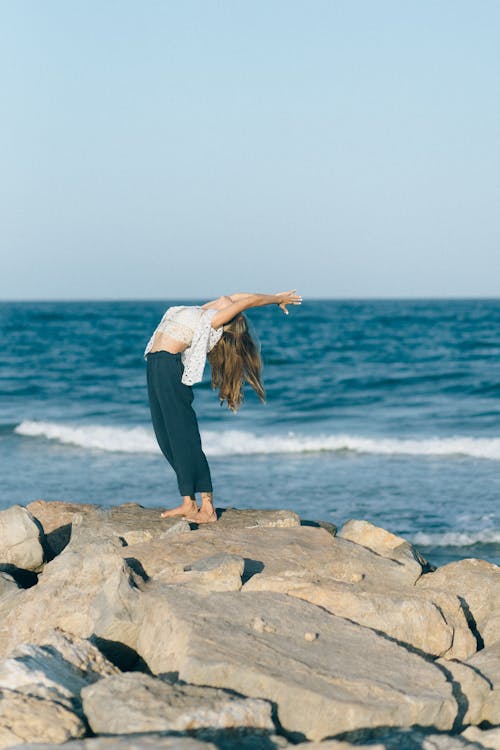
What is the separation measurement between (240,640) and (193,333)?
8.10ft

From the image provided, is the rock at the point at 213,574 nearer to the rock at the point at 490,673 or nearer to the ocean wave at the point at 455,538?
the rock at the point at 490,673

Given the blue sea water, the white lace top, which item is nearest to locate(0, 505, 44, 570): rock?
the white lace top

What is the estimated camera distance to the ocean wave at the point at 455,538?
9.64 metres

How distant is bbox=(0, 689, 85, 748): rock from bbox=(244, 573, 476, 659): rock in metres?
1.55

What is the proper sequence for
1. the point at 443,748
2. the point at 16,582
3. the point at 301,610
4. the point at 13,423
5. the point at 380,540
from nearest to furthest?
the point at 443,748
the point at 301,610
the point at 16,582
the point at 380,540
the point at 13,423

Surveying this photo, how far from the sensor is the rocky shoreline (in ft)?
11.7

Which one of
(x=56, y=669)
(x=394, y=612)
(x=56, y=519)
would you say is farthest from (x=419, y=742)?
(x=56, y=519)

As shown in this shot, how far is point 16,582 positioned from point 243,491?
6412 mm

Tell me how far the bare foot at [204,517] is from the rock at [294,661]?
158cm

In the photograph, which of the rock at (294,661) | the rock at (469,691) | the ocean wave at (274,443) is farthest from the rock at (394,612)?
the ocean wave at (274,443)

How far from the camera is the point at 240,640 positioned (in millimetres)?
4258

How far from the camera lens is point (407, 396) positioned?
23203 millimetres

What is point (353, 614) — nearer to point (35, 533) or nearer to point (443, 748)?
point (443, 748)

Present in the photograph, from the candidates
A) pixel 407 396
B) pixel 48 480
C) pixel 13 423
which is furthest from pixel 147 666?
pixel 407 396
